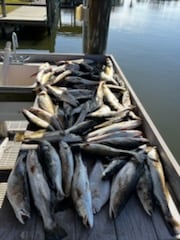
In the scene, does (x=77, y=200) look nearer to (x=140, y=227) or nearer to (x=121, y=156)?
(x=140, y=227)

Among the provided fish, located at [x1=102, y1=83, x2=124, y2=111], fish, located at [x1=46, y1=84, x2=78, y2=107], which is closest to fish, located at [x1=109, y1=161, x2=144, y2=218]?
fish, located at [x1=102, y1=83, x2=124, y2=111]

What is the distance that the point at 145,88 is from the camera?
22.9 ft

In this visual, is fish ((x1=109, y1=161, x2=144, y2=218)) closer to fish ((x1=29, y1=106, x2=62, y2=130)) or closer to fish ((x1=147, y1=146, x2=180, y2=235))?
fish ((x1=147, y1=146, x2=180, y2=235))

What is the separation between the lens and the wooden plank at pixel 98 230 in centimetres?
118

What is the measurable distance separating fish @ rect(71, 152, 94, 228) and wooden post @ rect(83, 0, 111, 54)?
2.71 meters

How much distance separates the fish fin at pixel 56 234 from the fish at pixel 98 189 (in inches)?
7.0

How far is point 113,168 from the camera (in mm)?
1520

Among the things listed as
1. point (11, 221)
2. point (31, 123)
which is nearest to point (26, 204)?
point (11, 221)

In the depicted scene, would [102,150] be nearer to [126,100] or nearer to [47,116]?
[47,116]

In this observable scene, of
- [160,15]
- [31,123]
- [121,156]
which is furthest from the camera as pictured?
[160,15]

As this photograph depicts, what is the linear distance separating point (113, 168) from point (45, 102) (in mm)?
995

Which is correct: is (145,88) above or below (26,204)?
below

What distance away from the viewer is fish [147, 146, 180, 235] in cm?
125

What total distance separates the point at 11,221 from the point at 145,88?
6097 mm
